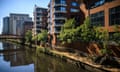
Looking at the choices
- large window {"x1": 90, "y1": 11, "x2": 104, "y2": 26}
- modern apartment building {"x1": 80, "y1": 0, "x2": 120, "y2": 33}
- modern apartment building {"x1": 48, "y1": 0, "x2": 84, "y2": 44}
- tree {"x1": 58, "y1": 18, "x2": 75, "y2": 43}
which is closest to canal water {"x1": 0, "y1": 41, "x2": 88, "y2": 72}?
tree {"x1": 58, "y1": 18, "x2": 75, "y2": 43}

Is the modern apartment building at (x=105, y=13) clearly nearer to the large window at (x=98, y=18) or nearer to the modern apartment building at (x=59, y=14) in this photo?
the large window at (x=98, y=18)

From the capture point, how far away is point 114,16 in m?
33.6

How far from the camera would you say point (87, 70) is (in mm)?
26703

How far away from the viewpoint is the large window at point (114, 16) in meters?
32.4

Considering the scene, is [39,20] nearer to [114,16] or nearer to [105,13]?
[105,13]

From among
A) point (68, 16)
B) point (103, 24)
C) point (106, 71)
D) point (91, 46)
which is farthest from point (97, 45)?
point (68, 16)

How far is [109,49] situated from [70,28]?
13812 millimetres

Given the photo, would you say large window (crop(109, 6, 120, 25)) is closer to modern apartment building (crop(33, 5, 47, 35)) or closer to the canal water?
the canal water

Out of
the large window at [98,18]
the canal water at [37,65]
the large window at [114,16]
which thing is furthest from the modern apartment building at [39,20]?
the large window at [114,16]

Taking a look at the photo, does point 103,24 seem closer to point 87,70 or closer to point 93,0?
point 93,0

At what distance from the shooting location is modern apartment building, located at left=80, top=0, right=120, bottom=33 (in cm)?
3322

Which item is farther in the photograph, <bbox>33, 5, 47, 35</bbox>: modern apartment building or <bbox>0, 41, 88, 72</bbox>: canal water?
<bbox>33, 5, 47, 35</bbox>: modern apartment building

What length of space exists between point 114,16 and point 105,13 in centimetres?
284

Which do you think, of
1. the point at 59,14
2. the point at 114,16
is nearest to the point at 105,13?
the point at 114,16
